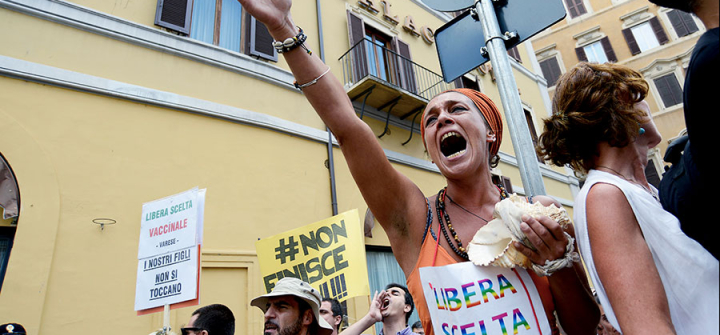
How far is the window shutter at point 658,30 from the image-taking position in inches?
761

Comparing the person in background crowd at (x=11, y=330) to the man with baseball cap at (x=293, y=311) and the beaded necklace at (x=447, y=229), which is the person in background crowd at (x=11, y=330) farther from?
the beaded necklace at (x=447, y=229)

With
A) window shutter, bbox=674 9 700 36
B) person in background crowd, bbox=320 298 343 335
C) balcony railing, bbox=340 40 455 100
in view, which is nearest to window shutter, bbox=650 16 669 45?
window shutter, bbox=674 9 700 36

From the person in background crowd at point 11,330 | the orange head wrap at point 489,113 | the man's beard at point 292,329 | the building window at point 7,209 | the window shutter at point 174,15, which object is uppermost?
the window shutter at point 174,15

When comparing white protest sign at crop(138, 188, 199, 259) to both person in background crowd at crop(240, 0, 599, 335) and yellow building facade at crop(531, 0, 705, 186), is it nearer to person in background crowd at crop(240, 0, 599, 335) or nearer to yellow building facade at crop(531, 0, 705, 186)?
person in background crowd at crop(240, 0, 599, 335)

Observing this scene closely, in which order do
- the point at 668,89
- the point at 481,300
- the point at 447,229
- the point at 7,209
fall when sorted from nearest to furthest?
the point at 481,300, the point at 447,229, the point at 7,209, the point at 668,89

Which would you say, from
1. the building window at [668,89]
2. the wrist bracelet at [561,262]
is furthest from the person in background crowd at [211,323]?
Answer: the building window at [668,89]

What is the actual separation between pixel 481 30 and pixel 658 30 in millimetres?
23081

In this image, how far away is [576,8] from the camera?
72.8 ft

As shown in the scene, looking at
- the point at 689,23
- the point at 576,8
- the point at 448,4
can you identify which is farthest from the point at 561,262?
the point at 576,8

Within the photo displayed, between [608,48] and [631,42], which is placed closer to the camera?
[631,42]

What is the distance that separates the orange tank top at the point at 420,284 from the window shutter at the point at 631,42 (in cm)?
2356

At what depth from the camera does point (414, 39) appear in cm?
1084

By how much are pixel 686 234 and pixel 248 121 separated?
634 cm

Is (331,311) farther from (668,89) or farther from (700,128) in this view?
(668,89)
